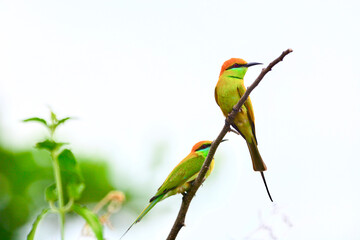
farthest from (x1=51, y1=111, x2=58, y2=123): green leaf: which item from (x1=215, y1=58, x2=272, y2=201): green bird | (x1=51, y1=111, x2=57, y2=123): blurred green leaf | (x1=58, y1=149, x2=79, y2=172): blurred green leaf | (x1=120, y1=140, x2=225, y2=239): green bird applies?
(x1=215, y1=58, x2=272, y2=201): green bird

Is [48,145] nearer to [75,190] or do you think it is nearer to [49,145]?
[49,145]

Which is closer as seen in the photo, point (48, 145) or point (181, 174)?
point (48, 145)

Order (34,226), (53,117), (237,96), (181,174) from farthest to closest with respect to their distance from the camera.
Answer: (237,96)
(181,174)
(53,117)
(34,226)

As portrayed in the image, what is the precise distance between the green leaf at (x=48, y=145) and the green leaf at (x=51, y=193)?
0.26ft

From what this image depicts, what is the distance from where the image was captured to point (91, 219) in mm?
1062

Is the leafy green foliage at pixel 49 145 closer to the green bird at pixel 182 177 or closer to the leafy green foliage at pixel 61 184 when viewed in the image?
the leafy green foliage at pixel 61 184

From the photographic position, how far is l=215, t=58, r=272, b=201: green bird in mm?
2373

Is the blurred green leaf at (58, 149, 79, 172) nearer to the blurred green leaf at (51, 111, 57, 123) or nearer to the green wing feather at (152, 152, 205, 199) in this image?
the blurred green leaf at (51, 111, 57, 123)

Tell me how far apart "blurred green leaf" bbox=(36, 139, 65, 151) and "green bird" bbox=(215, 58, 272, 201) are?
3.99 ft

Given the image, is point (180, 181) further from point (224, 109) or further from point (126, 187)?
point (126, 187)

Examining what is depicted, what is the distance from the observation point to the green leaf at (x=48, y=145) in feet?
3.60

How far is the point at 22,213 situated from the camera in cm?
820

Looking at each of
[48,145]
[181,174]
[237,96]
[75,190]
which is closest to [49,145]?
[48,145]

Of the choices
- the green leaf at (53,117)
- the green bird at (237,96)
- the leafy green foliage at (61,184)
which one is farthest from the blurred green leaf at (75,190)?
A: the green bird at (237,96)
